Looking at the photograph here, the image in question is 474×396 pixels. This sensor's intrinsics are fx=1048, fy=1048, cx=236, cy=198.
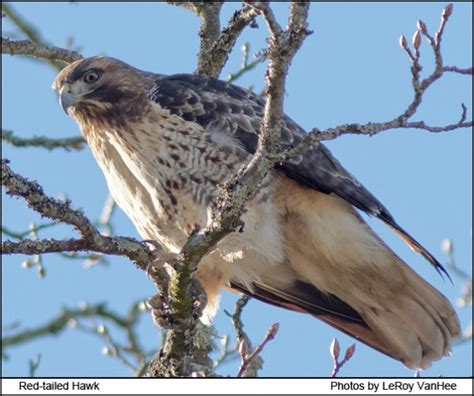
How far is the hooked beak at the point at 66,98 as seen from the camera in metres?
6.99

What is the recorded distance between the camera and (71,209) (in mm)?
4922

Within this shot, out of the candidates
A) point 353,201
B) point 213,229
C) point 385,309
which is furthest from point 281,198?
point 213,229

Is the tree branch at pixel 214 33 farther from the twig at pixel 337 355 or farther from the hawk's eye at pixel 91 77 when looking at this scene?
the twig at pixel 337 355

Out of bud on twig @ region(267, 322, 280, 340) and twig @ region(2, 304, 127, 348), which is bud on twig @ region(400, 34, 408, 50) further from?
twig @ region(2, 304, 127, 348)

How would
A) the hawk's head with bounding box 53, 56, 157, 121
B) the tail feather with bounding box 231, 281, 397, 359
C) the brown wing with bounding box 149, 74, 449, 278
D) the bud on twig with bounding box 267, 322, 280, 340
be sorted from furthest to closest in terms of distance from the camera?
the tail feather with bounding box 231, 281, 397, 359, the hawk's head with bounding box 53, 56, 157, 121, the brown wing with bounding box 149, 74, 449, 278, the bud on twig with bounding box 267, 322, 280, 340

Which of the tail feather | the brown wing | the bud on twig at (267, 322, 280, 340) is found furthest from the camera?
the tail feather

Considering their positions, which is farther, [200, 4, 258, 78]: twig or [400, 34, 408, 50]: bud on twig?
[200, 4, 258, 78]: twig

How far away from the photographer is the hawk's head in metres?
6.96

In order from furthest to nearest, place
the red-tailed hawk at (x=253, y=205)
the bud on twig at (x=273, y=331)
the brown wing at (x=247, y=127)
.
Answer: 1. the brown wing at (x=247, y=127)
2. the red-tailed hawk at (x=253, y=205)
3. the bud on twig at (x=273, y=331)

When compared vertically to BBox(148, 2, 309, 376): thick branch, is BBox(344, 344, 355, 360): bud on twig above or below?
below

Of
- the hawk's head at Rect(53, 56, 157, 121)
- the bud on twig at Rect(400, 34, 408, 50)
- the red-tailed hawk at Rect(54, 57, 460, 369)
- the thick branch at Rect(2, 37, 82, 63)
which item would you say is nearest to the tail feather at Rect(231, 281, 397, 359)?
the red-tailed hawk at Rect(54, 57, 460, 369)

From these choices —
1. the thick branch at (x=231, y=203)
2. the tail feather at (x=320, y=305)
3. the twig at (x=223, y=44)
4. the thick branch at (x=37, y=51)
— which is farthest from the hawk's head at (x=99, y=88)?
the thick branch at (x=231, y=203)

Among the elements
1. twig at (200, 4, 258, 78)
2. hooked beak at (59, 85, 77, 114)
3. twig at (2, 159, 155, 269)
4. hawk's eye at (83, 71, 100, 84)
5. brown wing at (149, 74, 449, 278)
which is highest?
twig at (200, 4, 258, 78)

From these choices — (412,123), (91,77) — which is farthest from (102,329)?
(412,123)
